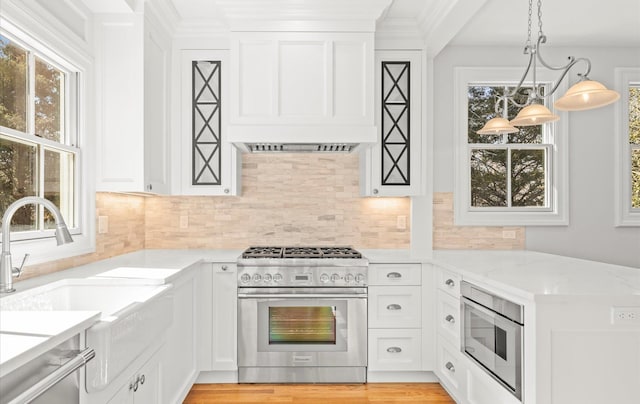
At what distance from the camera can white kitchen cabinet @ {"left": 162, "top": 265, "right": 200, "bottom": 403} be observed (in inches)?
87.9

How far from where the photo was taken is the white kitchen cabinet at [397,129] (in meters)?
3.11

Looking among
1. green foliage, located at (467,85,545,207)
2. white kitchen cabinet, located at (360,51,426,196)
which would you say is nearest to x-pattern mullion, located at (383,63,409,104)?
white kitchen cabinet, located at (360,51,426,196)

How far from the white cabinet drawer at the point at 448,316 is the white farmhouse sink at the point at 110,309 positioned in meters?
1.73

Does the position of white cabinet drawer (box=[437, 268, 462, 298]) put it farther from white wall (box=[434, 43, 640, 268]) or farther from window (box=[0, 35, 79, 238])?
window (box=[0, 35, 79, 238])

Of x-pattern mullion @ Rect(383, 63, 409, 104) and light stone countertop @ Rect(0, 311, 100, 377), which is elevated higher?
x-pattern mullion @ Rect(383, 63, 409, 104)

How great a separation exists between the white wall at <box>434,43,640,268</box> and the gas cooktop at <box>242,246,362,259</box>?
3.37ft

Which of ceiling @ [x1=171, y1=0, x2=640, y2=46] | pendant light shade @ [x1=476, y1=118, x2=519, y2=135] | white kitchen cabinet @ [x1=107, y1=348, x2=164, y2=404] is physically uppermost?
ceiling @ [x1=171, y1=0, x2=640, y2=46]

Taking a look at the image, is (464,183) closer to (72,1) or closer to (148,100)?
(148,100)

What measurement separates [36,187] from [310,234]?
201 cm

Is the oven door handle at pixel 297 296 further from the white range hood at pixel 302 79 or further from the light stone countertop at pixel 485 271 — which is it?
the white range hood at pixel 302 79

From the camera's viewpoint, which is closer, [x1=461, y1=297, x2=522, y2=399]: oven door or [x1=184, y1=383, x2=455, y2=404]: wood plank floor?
[x1=461, y1=297, x2=522, y2=399]: oven door

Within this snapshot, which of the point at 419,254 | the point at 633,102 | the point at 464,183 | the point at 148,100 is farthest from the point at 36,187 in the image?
the point at 633,102

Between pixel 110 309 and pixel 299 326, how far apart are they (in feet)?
4.52

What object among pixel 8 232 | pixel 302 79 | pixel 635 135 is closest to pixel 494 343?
pixel 302 79
